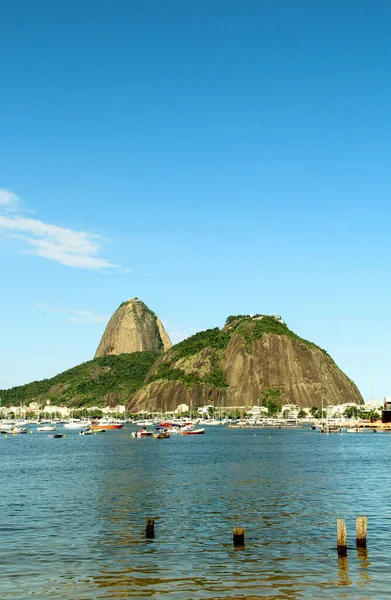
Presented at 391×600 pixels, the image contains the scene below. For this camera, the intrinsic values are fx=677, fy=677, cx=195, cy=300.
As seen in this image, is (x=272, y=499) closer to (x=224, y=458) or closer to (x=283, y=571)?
(x=283, y=571)

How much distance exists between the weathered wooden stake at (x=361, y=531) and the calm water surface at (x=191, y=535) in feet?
1.33

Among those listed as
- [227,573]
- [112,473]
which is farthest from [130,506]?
[112,473]

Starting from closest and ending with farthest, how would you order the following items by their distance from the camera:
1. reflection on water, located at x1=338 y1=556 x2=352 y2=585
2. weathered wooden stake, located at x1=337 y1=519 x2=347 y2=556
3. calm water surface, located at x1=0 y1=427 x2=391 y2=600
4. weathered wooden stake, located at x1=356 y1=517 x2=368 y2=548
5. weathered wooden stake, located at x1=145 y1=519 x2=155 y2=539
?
calm water surface, located at x1=0 y1=427 x2=391 y2=600 → reflection on water, located at x1=338 y1=556 x2=352 y2=585 → weathered wooden stake, located at x1=337 y1=519 x2=347 y2=556 → weathered wooden stake, located at x1=356 y1=517 x2=368 y2=548 → weathered wooden stake, located at x1=145 y1=519 x2=155 y2=539

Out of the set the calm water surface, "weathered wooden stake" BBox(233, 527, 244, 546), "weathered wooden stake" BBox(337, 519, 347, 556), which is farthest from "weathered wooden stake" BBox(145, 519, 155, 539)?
"weathered wooden stake" BBox(337, 519, 347, 556)

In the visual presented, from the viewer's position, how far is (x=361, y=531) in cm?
3266

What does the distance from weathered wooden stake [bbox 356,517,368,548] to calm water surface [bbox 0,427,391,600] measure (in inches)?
15.9

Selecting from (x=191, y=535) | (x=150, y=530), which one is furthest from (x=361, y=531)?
(x=150, y=530)

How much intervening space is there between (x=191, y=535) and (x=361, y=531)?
9.94 m

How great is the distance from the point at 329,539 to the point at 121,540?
36.7 feet

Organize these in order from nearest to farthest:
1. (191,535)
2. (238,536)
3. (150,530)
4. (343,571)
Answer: (343,571), (238,536), (150,530), (191,535)

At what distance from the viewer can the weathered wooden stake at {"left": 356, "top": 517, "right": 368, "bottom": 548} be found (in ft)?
106

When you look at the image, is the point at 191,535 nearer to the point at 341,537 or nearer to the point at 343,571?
the point at 341,537

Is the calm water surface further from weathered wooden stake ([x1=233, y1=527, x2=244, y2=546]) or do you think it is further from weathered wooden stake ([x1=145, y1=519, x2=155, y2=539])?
weathered wooden stake ([x1=233, y1=527, x2=244, y2=546])

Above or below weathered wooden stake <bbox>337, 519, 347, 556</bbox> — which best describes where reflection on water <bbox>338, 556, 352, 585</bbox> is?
below
